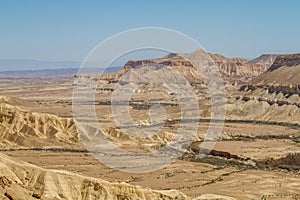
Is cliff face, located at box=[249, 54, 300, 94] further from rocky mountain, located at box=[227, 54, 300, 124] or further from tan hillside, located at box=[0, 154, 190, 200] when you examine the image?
tan hillside, located at box=[0, 154, 190, 200]

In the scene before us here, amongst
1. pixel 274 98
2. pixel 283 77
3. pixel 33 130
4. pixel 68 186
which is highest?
pixel 283 77

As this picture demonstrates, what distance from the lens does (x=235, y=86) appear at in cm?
18012

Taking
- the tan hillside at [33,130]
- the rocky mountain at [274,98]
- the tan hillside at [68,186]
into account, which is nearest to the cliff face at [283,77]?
the rocky mountain at [274,98]

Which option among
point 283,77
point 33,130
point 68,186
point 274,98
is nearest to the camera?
point 68,186

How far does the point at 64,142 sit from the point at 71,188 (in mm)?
42620

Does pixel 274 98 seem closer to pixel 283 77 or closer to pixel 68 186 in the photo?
pixel 283 77


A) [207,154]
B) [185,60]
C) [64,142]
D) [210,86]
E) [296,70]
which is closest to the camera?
[207,154]

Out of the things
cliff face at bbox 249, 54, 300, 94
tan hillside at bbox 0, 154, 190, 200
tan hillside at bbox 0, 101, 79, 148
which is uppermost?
cliff face at bbox 249, 54, 300, 94

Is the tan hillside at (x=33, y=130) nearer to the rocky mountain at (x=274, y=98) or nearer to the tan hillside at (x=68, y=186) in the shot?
the tan hillside at (x=68, y=186)

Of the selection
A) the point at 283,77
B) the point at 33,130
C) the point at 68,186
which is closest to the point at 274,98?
the point at 283,77

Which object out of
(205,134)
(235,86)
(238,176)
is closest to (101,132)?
(205,134)

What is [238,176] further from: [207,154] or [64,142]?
[64,142]

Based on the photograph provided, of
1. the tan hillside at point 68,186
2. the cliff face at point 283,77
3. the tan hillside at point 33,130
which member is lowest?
the tan hillside at point 33,130

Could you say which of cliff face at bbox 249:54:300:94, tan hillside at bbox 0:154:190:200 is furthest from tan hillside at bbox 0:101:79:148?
cliff face at bbox 249:54:300:94
